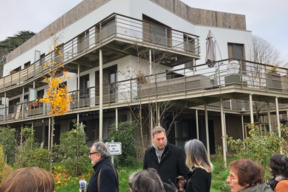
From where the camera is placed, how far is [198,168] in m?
3.17

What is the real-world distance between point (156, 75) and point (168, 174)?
10306mm

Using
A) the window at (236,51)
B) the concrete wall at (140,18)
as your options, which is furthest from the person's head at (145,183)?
the window at (236,51)

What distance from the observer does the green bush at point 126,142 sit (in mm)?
11352

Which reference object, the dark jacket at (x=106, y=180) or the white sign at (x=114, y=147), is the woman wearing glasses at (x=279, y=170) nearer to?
the dark jacket at (x=106, y=180)

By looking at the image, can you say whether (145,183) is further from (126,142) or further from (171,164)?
(126,142)

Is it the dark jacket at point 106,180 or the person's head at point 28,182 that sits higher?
the person's head at point 28,182

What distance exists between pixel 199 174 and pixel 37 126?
20.9m

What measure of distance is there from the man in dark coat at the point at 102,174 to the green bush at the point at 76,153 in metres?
6.18

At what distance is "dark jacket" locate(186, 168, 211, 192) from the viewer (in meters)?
3.10

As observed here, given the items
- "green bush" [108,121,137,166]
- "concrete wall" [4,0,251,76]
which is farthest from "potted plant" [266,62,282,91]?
"concrete wall" [4,0,251,76]

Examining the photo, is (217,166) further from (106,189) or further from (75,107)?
(75,107)

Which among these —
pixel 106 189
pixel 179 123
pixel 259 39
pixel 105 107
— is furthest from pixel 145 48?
pixel 259 39

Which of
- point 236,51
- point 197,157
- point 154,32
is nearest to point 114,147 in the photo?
point 197,157

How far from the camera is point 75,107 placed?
16609 millimetres
